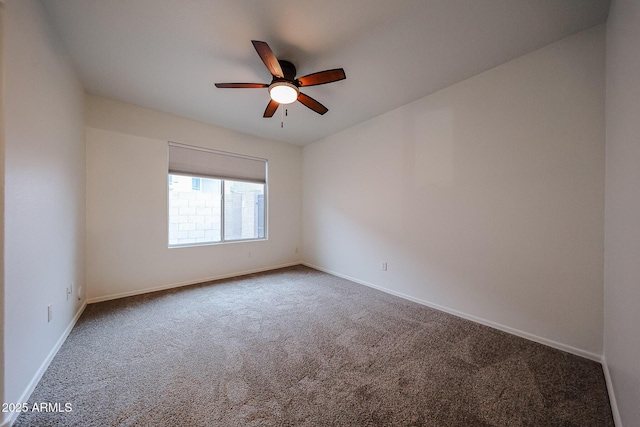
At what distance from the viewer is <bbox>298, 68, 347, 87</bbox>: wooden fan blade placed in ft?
6.29

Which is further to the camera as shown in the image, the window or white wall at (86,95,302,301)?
the window

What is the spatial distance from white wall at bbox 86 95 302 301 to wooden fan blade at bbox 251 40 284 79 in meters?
2.30

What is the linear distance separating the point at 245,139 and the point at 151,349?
3327 mm

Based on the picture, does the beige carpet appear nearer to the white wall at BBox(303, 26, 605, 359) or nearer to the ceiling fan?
the white wall at BBox(303, 26, 605, 359)

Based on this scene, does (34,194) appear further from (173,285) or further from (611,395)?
(611,395)

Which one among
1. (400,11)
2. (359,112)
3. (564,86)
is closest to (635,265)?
(564,86)

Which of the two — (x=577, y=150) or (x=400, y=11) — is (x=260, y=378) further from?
(x=577, y=150)

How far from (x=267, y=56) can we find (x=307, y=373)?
2.41m

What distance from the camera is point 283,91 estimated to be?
2182 millimetres

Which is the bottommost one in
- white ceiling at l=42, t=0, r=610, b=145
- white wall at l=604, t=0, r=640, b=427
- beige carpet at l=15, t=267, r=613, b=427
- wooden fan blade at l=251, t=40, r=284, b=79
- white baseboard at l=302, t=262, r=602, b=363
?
beige carpet at l=15, t=267, r=613, b=427

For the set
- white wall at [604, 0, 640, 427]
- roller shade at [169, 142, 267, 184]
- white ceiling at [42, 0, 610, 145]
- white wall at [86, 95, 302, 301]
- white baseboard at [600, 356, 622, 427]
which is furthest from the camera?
roller shade at [169, 142, 267, 184]

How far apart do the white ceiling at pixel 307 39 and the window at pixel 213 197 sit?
3.60 feet

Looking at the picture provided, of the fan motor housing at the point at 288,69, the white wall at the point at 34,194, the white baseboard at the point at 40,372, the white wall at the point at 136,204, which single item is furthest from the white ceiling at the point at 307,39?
the white baseboard at the point at 40,372

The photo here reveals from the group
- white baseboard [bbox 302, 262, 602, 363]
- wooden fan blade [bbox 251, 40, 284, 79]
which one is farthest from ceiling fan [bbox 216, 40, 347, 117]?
white baseboard [bbox 302, 262, 602, 363]
